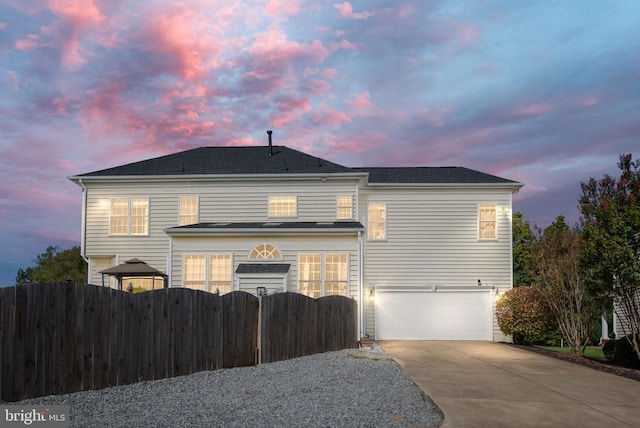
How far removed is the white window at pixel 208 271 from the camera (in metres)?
19.2

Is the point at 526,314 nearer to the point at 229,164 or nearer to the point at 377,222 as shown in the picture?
the point at 377,222

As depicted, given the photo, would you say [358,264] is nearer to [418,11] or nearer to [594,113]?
[418,11]

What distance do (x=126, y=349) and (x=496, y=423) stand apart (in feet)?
18.7

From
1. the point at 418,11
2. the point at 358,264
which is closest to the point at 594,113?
the point at 418,11

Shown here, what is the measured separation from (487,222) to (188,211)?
11.6m

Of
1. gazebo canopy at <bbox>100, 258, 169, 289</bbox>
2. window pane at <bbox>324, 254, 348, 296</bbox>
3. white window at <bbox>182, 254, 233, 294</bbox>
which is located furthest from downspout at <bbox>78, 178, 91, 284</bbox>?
window pane at <bbox>324, 254, 348, 296</bbox>

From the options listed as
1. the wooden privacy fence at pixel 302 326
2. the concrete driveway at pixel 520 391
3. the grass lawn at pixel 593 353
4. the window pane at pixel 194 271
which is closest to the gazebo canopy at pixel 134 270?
the window pane at pixel 194 271

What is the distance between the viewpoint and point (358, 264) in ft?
62.2

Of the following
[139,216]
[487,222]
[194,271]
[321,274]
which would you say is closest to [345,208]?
[321,274]

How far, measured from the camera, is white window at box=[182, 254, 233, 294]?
19219 millimetres

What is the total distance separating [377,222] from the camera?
22.4m

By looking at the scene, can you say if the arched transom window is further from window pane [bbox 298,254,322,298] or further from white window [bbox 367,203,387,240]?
white window [bbox 367,203,387,240]

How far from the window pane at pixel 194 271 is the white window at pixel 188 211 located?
2808mm

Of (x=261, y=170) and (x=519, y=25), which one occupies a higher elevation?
(x=519, y=25)
